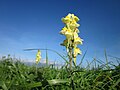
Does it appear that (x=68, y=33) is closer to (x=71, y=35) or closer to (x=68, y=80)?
(x=71, y=35)

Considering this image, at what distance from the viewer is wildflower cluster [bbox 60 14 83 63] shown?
4038 millimetres

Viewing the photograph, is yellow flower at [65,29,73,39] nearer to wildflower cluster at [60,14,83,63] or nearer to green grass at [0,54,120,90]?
wildflower cluster at [60,14,83,63]

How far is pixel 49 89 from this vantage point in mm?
4344

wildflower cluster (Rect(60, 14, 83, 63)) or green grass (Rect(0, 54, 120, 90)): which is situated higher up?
wildflower cluster (Rect(60, 14, 83, 63))

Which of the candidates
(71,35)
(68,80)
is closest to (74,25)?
(71,35)

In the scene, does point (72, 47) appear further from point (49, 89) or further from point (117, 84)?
point (117, 84)

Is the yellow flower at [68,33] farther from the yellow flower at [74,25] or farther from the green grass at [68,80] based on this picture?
the green grass at [68,80]

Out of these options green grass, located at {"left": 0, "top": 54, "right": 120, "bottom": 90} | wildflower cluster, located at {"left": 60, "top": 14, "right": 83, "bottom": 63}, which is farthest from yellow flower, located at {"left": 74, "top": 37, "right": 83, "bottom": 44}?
green grass, located at {"left": 0, "top": 54, "right": 120, "bottom": 90}

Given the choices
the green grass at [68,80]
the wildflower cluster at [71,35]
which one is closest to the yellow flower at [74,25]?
the wildflower cluster at [71,35]

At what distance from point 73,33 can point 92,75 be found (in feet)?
4.15

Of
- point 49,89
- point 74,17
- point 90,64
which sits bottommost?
point 49,89

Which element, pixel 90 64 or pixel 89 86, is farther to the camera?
pixel 90 64

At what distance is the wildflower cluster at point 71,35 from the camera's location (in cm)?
404

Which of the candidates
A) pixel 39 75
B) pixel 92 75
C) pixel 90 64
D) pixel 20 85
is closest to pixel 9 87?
pixel 20 85
